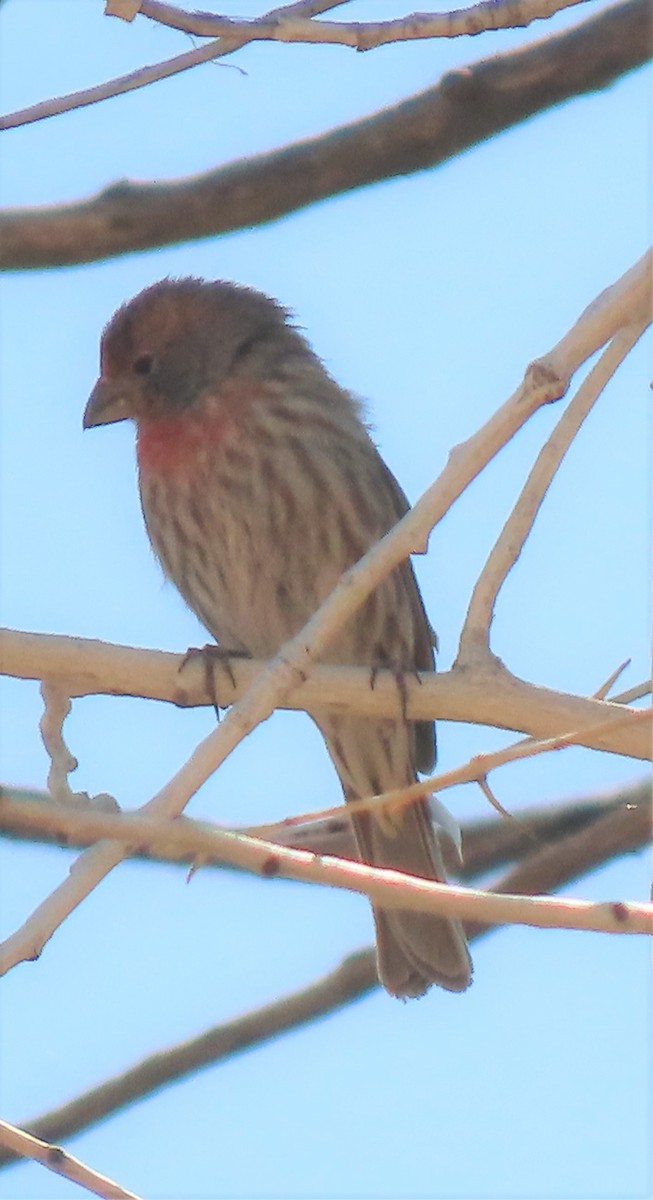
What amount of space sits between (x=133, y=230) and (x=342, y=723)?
2.15 metres

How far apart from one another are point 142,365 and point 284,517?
3.69 feet

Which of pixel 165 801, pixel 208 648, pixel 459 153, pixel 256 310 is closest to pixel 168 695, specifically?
pixel 165 801

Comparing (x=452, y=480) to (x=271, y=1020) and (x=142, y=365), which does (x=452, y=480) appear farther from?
(x=142, y=365)

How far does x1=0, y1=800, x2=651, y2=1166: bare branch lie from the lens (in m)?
6.22

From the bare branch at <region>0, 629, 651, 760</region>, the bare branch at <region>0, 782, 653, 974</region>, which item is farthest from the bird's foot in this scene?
the bare branch at <region>0, 782, 653, 974</region>

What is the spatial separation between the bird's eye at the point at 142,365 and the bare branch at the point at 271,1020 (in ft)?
8.21

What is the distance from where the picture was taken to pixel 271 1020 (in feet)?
21.3

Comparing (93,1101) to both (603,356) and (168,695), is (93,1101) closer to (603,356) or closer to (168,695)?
(168,695)

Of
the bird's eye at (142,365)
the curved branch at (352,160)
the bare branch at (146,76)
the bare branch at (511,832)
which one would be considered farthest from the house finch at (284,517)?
the bare branch at (146,76)

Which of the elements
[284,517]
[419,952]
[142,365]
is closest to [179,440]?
[284,517]

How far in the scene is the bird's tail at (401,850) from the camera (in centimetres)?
736

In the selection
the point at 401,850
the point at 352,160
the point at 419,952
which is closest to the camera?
the point at 352,160

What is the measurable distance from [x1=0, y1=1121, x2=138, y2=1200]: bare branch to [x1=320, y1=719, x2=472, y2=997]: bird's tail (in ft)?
12.5

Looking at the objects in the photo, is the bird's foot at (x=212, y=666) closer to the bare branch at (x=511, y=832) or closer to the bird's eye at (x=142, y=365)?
the bare branch at (x=511, y=832)
